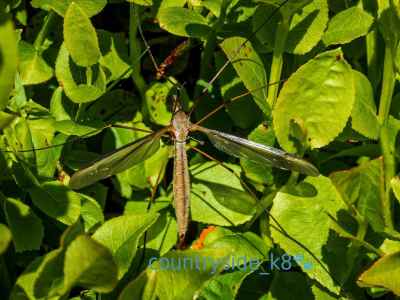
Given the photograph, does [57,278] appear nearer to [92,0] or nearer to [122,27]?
[92,0]

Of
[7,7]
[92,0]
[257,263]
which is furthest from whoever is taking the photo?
[7,7]

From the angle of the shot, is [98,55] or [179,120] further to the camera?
[179,120]

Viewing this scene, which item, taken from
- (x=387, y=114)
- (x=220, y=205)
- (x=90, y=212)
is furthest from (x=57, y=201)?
(x=387, y=114)

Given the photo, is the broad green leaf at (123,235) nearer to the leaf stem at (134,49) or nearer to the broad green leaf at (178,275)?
the broad green leaf at (178,275)

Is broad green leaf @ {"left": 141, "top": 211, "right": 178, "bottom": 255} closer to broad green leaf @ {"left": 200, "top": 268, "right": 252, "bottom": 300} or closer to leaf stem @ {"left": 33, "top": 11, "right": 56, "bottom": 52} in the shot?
broad green leaf @ {"left": 200, "top": 268, "right": 252, "bottom": 300}

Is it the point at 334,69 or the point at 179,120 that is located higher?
the point at 334,69

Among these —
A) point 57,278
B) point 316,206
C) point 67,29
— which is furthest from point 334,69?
point 57,278
